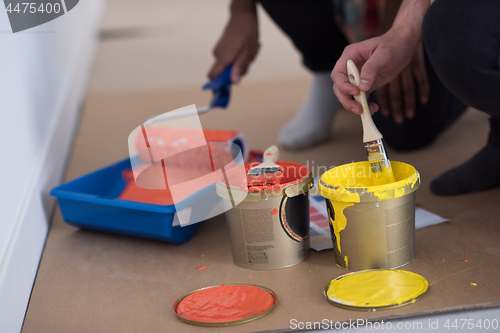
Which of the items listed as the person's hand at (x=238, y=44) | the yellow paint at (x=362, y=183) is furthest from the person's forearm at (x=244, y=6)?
the yellow paint at (x=362, y=183)

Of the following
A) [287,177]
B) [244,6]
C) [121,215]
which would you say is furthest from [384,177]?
[244,6]

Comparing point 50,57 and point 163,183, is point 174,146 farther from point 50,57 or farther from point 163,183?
point 50,57

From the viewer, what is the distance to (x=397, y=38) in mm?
841

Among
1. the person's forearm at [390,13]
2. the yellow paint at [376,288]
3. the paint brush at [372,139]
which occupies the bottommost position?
the yellow paint at [376,288]

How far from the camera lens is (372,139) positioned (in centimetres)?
75

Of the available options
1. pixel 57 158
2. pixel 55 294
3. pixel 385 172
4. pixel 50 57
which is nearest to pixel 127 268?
pixel 55 294

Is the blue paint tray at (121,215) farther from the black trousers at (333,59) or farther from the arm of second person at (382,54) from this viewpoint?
the black trousers at (333,59)

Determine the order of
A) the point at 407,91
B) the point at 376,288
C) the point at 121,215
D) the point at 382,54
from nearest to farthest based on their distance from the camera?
the point at 376,288 < the point at 382,54 < the point at 121,215 < the point at 407,91

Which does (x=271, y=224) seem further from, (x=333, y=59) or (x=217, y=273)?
(x=333, y=59)

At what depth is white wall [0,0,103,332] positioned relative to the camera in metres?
0.78

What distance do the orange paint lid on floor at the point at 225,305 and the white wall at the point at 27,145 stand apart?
0.24 m

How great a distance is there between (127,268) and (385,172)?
0.45 meters

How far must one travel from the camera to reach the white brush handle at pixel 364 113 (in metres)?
0.75

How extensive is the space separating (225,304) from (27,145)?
1.94 feet
